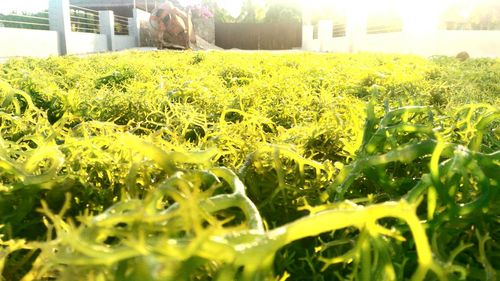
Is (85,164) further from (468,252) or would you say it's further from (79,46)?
(79,46)

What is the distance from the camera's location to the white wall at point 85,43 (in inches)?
798

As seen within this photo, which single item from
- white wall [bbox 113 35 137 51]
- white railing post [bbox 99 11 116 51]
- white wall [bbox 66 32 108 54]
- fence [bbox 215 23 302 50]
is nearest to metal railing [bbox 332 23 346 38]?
fence [bbox 215 23 302 50]

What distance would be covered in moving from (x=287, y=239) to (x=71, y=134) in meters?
0.85

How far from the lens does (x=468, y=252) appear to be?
82 centimetres

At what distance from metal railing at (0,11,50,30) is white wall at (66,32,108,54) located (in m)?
1.02

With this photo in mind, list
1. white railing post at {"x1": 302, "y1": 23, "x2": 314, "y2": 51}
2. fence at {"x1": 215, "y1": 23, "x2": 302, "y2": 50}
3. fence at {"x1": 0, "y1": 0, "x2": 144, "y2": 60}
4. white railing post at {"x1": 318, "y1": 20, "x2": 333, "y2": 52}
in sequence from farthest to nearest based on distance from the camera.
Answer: fence at {"x1": 215, "y1": 23, "x2": 302, "y2": 50}
white railing post at {"x1": 302, "y1": 23, "x2": 314, "y2": 51}
white railing post at {"x1": 318, "y1": 20, "x2": 333, "y2": 52}
fence at {"x1": 0, "y1": 0, "x2": 144, "y2": 60}

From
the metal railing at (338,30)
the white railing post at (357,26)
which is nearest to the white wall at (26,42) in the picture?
the white railing post at (357,26)

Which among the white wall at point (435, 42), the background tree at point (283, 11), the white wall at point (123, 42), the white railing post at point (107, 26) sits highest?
the background tree at point (283, 11)

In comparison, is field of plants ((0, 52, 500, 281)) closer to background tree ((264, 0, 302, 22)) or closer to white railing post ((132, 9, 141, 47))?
white railing post ((132, 9, 141, 47))

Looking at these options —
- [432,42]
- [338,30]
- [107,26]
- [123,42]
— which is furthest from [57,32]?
[338,30]

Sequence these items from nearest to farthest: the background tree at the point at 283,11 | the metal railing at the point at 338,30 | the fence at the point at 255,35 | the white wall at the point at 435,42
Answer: the white wall at the point at 435,42, the metal railing at the point at 338,30, the fence at the point at 255,35, the background tree at the point at 283,11

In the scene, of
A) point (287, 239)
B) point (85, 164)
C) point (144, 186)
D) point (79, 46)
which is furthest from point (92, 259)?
point (79, 46)

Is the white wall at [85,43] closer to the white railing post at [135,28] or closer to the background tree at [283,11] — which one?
the white railing post at [135,28]

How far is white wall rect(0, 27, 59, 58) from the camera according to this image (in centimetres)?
1486
